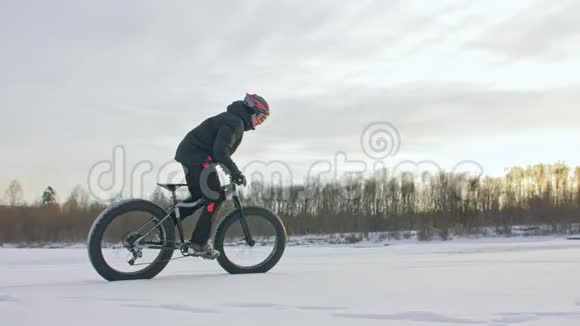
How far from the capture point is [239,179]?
217 inches

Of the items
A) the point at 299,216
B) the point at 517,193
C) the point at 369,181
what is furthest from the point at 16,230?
the point at 517,193

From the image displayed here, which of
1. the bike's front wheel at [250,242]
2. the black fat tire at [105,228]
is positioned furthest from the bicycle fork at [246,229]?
the black fat tire at [105,228]

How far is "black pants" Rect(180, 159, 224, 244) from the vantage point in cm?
540

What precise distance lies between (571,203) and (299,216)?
56.2 feet

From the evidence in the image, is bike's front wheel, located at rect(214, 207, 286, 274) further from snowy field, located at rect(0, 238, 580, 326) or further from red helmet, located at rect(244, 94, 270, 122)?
red helmet, located at rect(244, 94, 270, 122)

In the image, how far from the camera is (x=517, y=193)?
132 ft

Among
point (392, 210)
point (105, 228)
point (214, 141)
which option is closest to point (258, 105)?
point (214, 141)

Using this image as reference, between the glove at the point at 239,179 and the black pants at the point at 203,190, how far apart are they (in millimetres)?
162

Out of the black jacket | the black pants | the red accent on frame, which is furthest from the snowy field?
the black jacket

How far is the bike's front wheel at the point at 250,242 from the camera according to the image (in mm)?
5695

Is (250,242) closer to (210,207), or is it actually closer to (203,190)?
(210,207)

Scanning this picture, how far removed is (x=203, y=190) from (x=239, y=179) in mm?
342

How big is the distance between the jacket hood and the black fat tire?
110 cm

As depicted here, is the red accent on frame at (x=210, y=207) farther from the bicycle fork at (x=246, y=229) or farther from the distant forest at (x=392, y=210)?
the distant forest at (x=392, y=210)
